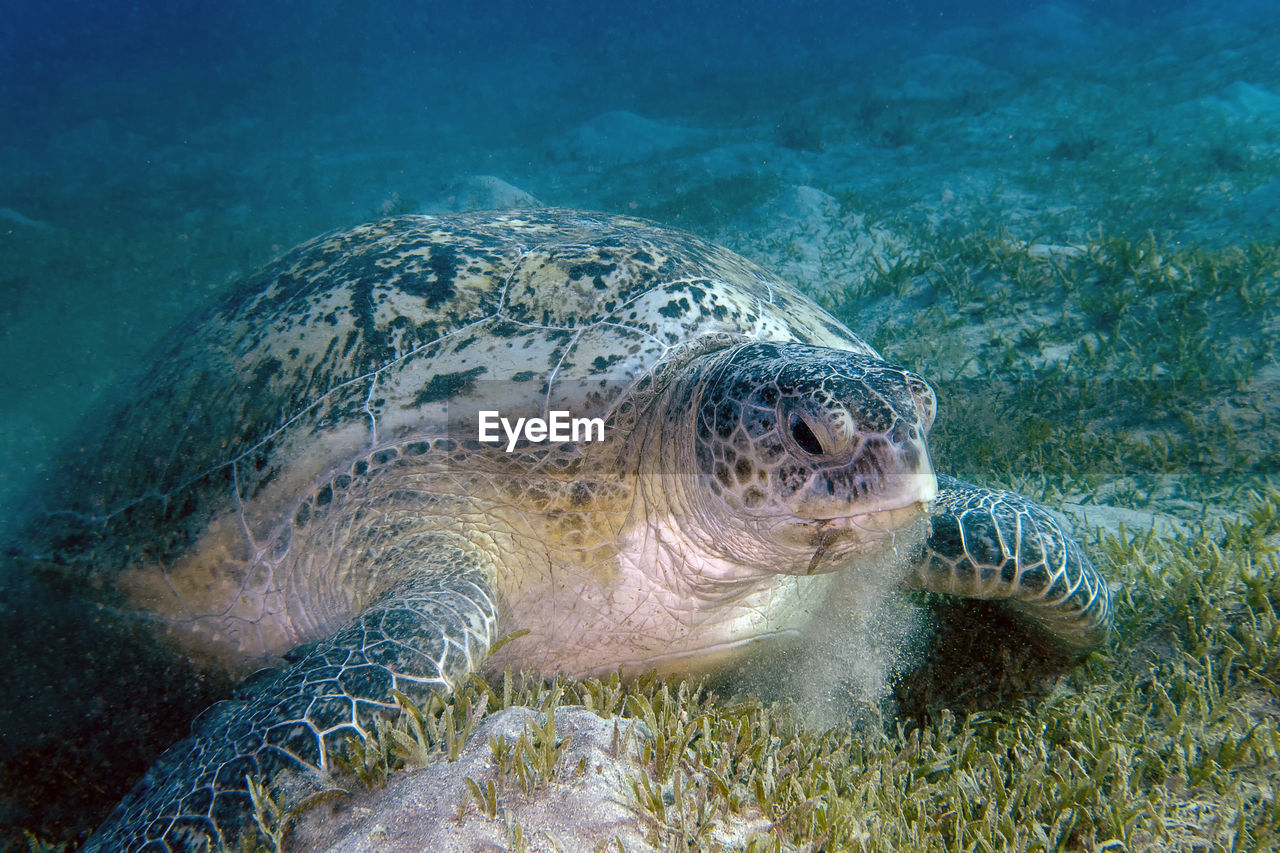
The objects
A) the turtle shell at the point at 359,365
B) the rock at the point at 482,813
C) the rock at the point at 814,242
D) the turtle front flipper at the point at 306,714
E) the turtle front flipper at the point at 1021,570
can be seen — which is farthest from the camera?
the rock at the point at 814,242

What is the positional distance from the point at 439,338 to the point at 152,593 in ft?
5.34

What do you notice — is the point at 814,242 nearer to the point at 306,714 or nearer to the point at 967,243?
the point at 967,243

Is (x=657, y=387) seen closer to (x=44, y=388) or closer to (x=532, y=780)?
(x=532, y=780)

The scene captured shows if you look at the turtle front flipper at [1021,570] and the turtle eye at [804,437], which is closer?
the turtle eye at [804,437]

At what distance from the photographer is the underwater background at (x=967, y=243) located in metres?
1.85

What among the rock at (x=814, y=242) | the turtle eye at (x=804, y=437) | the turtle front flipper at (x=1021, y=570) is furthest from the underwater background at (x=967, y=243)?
the turtle eye at (x=804, y=437)

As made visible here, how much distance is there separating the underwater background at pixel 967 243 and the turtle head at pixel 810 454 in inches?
27.1

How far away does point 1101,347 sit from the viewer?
4180mm

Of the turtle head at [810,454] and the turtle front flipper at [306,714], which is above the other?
the turtle head at [810,454]

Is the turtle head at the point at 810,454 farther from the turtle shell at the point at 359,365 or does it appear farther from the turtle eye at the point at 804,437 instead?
the turtle shell at the point at 359,365

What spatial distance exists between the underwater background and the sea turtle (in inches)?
21.5

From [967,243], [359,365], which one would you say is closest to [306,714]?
[359,365]

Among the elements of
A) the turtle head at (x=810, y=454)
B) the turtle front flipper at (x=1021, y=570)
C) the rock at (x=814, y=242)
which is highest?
the rock at (x=814, y=242)

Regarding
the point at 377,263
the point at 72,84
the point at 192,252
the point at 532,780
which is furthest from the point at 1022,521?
the point at 72,84
